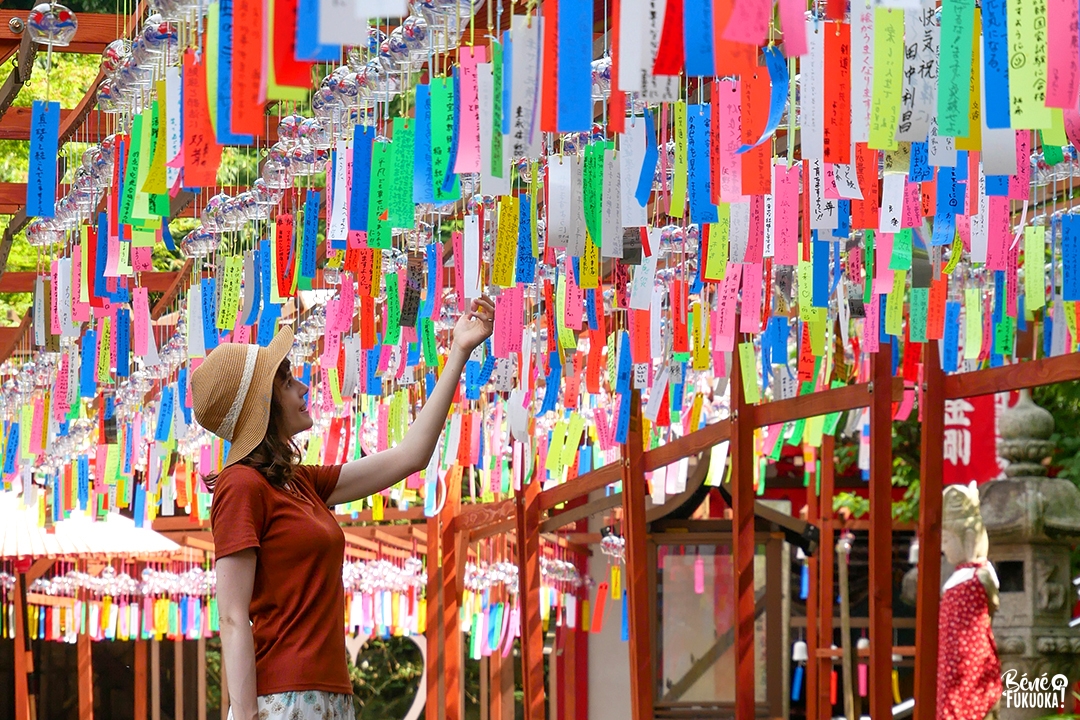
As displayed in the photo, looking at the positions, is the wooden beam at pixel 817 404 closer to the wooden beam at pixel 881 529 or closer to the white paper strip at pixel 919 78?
the wooden beam at pixel 881 529

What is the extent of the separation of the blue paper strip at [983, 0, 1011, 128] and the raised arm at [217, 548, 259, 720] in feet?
4.19

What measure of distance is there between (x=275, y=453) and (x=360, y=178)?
816 mm

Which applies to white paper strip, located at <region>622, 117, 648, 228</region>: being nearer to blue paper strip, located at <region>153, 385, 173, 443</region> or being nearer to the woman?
the woman

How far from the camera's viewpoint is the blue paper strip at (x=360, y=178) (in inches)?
118

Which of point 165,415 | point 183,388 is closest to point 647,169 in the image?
point 183,388

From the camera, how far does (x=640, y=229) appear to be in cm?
372

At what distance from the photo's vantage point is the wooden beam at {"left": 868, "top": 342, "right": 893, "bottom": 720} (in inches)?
181

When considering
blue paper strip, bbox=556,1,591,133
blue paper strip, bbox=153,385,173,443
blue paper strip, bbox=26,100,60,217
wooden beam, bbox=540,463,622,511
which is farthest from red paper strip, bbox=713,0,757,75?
blue paper strip, bbox=153,385,173,443

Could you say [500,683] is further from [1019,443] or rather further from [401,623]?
[1019,443]

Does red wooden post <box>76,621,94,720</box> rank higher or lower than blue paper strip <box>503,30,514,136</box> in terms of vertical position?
lower

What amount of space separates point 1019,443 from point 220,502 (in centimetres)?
588

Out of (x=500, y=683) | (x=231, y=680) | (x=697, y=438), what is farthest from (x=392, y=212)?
(x=500, y=683)

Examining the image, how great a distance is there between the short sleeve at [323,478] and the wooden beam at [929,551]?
244 cm

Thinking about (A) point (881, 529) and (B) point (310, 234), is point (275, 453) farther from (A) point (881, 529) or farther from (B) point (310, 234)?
(A) point (881, 529)
